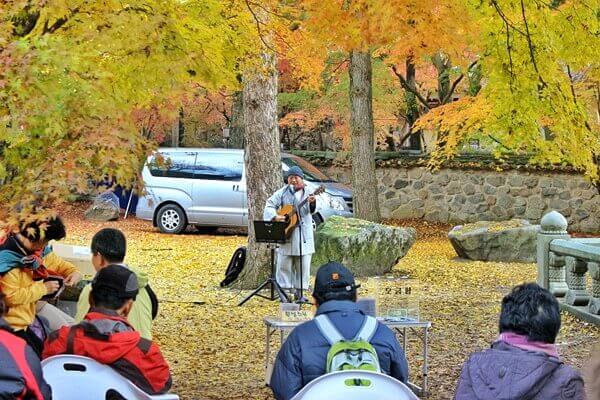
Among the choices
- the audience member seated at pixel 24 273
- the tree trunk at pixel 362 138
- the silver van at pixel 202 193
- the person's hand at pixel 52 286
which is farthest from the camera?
the silver van at pixel 202 193

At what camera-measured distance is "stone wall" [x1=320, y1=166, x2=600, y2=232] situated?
72.5 feet

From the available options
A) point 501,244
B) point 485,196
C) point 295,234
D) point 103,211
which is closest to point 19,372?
point 295,234

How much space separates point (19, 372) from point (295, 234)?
27.5 ft

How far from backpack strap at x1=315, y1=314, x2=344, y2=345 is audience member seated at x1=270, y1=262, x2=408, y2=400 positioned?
0.01 meters

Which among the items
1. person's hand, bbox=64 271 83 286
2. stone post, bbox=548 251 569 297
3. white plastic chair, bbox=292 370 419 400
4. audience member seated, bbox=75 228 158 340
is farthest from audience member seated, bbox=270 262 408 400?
stone post, bbox=548 251 569 297

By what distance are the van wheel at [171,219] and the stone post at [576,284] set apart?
35.7ft

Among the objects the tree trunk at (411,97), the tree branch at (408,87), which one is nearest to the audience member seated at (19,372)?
the tree branch at (408,87)

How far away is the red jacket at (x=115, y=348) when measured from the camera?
4.19 m

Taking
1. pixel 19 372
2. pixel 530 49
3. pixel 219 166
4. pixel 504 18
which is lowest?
pixel 19 372

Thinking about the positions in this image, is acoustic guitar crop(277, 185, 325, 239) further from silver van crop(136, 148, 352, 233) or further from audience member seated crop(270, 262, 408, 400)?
silver van crop(136, 148, 352, 233)

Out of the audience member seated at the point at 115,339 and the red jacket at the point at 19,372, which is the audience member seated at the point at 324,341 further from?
the red jacket at the point at 19,372

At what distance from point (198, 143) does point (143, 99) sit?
24.4 metres

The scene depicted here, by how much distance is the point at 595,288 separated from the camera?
1065cm

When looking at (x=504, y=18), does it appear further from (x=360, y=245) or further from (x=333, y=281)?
(x=360, y=245)
